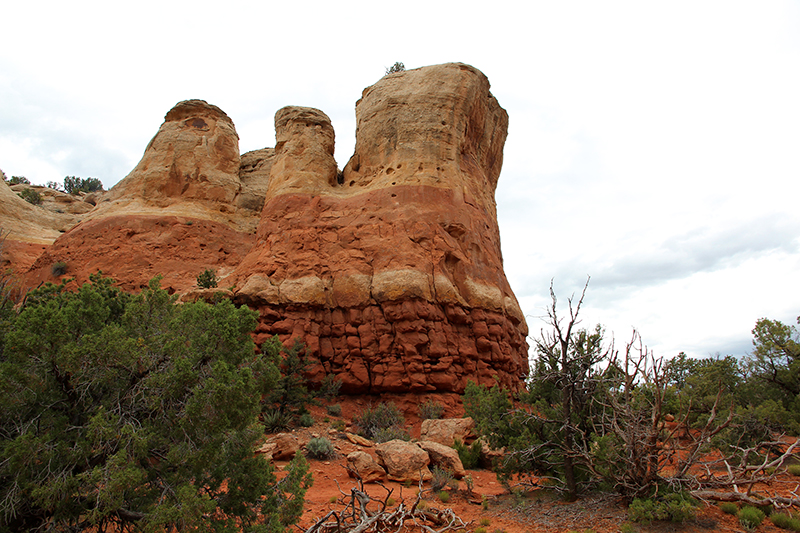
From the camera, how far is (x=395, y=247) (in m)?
15.6

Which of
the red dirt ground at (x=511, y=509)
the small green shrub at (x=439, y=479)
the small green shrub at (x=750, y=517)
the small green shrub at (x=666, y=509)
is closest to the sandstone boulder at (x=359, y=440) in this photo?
the red dirt ground at (x=511, y=509)

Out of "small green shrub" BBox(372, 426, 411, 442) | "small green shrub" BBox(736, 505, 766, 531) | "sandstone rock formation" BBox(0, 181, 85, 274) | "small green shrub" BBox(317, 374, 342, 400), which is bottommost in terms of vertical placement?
"small green shrub" BBox(372, 426, 411, 442)

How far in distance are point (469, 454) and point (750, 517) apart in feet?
19.1

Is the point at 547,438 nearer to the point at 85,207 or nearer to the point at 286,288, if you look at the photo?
the point at 286,288

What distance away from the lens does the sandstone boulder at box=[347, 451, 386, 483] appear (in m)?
8.93

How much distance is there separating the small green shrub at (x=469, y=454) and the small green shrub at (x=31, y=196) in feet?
96.8

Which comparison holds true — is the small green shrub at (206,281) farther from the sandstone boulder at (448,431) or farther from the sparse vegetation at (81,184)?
the sparse vegetation at (81,184)

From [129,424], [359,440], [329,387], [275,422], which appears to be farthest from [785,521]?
[329,387]

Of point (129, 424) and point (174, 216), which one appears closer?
point (129, 424)

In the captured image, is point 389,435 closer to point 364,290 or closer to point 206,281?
point 364,290

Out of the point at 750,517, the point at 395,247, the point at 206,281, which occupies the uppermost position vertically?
the point at 395,247

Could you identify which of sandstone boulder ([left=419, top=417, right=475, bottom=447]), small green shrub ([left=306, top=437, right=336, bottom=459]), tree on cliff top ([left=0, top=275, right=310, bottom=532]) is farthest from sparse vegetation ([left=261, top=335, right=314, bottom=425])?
tree on cliff top ([left=0, top=275, right=310, bottom=532])

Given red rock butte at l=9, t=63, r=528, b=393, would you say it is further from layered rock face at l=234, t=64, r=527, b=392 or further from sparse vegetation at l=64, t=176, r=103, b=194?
sparse vegetation at l=64, t=176, r=103, b=194

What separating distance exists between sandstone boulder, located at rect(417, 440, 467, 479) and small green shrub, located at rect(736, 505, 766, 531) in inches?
187
